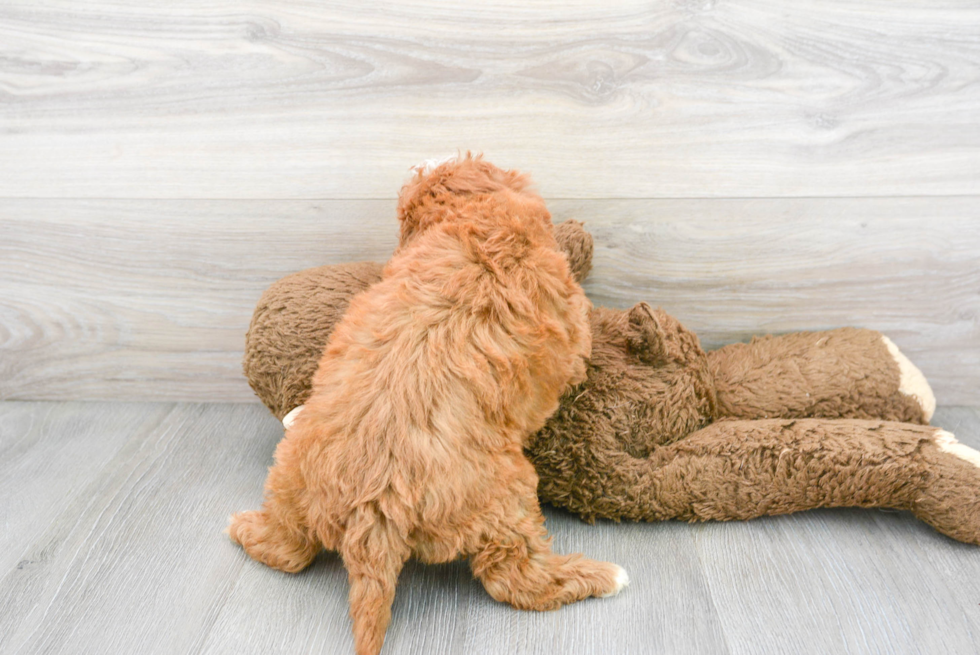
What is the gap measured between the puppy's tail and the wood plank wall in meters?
0.66

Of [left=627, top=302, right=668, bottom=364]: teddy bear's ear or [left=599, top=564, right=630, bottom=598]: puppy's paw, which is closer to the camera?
[left=599, top=564, right=630, bottom=598]: puppy's paw

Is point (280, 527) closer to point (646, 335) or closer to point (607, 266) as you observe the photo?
point (646, 335)

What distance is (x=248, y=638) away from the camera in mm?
935

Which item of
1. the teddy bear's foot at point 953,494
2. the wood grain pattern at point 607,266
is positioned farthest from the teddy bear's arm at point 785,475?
the wood grain pattern at point 607,266

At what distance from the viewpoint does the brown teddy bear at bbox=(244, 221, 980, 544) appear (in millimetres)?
1077

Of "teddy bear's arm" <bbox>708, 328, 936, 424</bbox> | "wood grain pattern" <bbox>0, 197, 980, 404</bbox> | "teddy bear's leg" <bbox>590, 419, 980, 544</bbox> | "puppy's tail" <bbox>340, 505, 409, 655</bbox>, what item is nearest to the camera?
"puppy's tail" <bbox>340, 505, 409, 655</bbox>

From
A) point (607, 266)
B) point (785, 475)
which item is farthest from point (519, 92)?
point (785, 475)

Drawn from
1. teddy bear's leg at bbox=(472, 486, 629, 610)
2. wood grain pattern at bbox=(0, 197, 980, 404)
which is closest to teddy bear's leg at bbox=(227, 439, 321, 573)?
teddy bear's leg at bbox=(472, 486, 629, 610)

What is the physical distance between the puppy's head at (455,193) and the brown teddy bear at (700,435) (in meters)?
0.24

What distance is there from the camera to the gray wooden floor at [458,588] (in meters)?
0.92

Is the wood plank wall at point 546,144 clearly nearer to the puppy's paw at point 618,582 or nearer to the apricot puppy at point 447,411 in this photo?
the apricot puppy at point 447,411

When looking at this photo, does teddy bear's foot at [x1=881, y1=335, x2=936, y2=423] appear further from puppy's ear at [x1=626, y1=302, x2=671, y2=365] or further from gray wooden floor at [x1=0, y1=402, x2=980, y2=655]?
puppy's ear at [x1=626, y1=302, x2=671, y2=365]

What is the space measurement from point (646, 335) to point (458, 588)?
48 cm

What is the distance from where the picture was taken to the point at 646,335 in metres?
1.11
